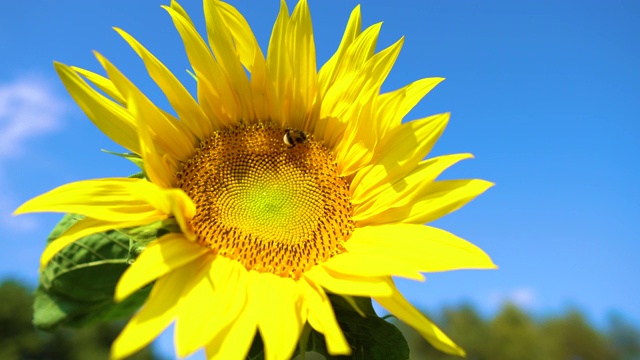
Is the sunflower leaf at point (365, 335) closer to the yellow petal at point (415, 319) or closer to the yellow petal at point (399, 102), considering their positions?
the yellow petal at point (415, 319)

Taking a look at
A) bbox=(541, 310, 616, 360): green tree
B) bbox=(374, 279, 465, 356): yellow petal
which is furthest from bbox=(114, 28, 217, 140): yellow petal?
bbox=(541, 310, 616, 360): green tree

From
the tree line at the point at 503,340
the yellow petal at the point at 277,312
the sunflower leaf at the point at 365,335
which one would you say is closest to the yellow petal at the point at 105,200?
the yellow petal at the point at 277,312

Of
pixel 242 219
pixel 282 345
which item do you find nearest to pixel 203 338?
pixel 282 345

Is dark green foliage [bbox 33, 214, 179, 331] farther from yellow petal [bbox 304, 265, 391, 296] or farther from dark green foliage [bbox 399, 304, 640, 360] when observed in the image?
dark green foliage [bbox 399, 304, 640, 360]

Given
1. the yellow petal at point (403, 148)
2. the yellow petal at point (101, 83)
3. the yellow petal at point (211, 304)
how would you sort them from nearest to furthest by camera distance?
the yellow petal at point (211, 304) < the yellow petal at point (101, 83) < the yellow petal at point (403, 148)

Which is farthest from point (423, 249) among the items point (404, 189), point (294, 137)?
point (294, 137)

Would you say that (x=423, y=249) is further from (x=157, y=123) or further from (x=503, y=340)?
(x=503, y=340)

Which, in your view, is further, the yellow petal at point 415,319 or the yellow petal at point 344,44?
the yellow petal at point 344,44

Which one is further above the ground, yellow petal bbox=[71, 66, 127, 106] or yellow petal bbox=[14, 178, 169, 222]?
yellow petal bbox=[71, 66, 127, 106]
